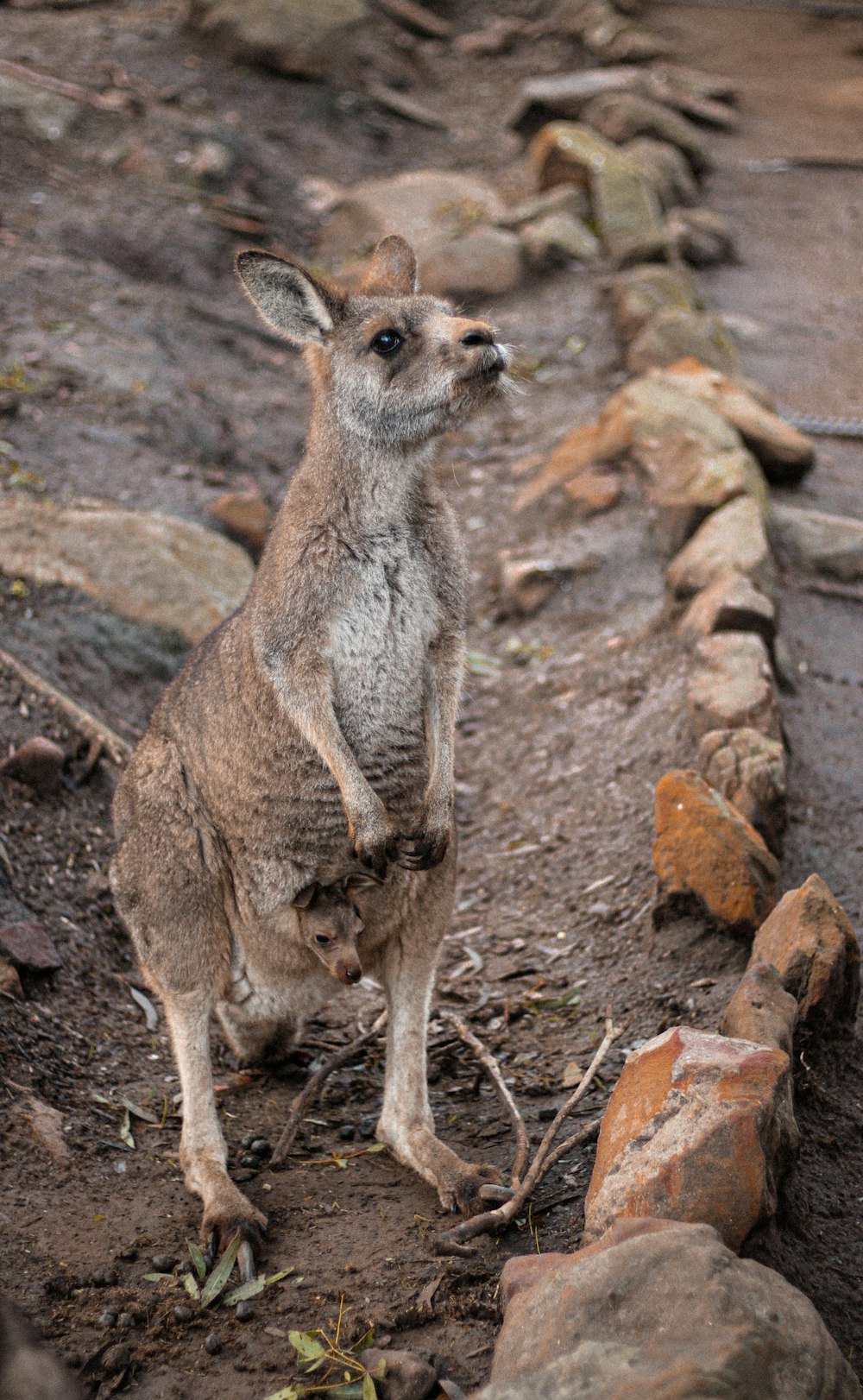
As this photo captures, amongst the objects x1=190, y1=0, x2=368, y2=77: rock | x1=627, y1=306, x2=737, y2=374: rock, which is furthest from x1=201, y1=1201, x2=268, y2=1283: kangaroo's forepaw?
x1=190, y1=0, x2=368, y2=77: rock

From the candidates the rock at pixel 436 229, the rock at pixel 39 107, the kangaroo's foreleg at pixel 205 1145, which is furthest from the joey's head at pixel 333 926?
the rock at pixel 39 107

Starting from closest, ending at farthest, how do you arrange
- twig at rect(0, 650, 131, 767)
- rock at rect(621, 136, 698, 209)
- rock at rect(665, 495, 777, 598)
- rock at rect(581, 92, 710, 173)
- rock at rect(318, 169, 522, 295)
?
twig at rect(0, 650, 131, 767)
rock at rect(665, 495, 777, 598)
rock at rect(318, 169, 522, 295)
rock at rect(621, 136, 698, 209)
rock at rect(581, 92, 710, 173)

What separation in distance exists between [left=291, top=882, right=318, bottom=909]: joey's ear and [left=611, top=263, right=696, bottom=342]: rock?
5.51 m

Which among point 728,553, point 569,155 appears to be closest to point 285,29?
point 569,155

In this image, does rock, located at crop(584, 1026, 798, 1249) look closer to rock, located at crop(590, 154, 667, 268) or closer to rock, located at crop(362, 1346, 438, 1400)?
rock, located at crop(362, 1346, 438, 1400)

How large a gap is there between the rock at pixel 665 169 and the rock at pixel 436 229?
1.24m

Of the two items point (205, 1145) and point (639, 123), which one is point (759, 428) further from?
point (639, 123)

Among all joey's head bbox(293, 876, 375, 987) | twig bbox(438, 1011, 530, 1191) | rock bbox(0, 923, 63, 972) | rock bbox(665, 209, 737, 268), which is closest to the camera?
twig bbox(438, 1011, 530, 1191)

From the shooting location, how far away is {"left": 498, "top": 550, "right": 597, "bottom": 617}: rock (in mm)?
6379

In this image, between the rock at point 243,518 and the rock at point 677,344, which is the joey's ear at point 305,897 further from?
the rock at point 677,344

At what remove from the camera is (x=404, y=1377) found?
2.54 metres

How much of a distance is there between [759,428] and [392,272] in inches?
130

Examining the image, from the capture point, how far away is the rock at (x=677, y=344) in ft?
24.7

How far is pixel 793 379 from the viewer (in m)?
8.38
